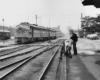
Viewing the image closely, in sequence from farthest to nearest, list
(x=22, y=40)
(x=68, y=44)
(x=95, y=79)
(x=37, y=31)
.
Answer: (x=37, y=31) < (x=22, y=40) < (x=68, y=44) < (x=95, y=79)

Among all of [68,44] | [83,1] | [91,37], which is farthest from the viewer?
[91,37]

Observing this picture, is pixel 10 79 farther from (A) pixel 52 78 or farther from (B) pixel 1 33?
(B) pixel 1 33

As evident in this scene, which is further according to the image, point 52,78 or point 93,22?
point 93,22

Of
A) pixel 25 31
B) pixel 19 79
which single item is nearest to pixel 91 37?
pixel 25 31

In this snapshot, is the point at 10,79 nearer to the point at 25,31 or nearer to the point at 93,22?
the point at 93,22

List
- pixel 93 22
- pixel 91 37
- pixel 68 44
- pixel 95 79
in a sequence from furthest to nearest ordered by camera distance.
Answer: pixel 91 37, pixel 93 22, pixel 68 44, pixel 95 79

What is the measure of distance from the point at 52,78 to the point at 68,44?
5.29m

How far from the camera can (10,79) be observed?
5156 mm

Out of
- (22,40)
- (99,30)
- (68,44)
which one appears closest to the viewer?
(68,44)

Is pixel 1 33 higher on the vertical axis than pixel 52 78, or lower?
higher

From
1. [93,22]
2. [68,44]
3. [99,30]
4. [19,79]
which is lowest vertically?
[19,79]

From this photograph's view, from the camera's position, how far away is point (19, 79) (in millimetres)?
5199

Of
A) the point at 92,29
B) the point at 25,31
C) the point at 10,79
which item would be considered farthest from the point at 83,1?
the point at 25,31

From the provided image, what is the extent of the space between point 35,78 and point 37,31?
74.3 ft
